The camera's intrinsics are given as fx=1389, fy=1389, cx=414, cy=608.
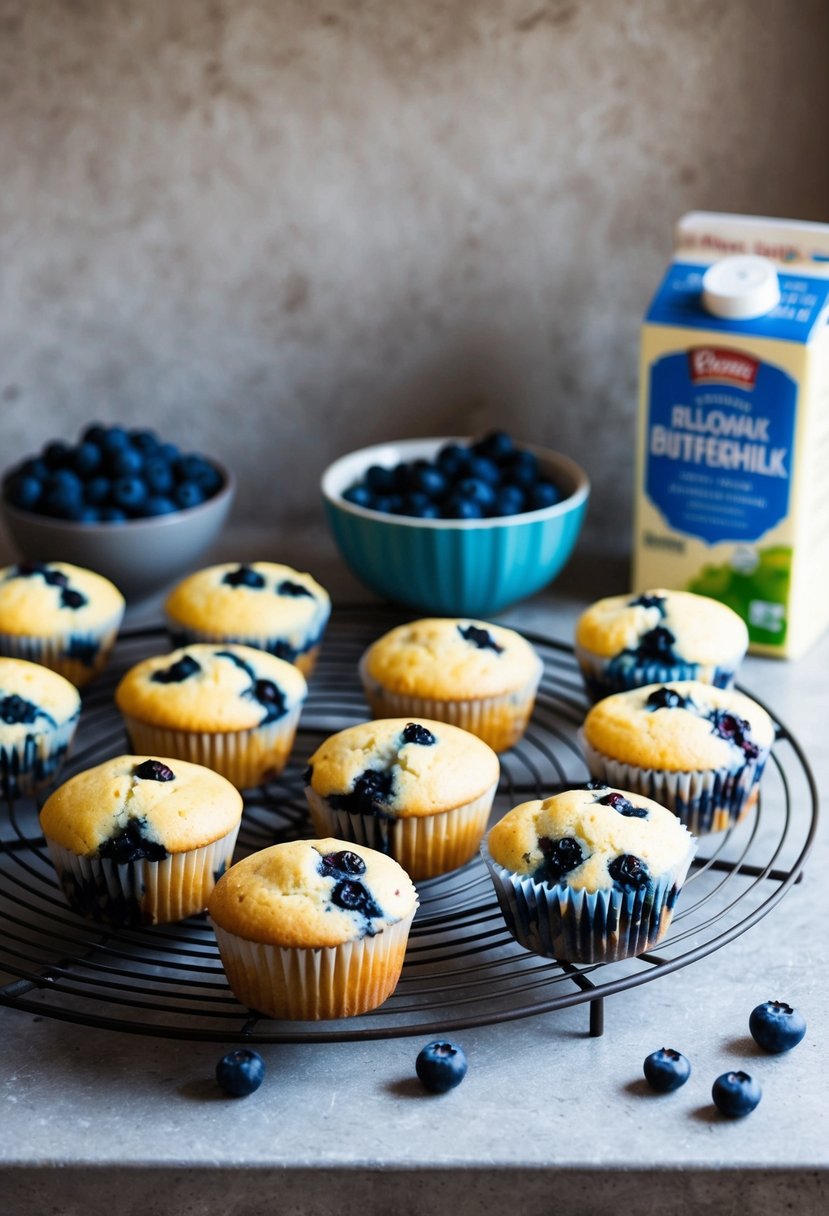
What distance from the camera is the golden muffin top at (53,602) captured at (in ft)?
6.41

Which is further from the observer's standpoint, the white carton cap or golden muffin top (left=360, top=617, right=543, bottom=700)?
the white carton cap

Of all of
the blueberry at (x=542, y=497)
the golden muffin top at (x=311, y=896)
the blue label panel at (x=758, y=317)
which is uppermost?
the blue label panel at (x=758, y=317)

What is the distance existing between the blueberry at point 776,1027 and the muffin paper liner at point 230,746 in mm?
716

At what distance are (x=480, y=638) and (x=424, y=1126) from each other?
0.77 m

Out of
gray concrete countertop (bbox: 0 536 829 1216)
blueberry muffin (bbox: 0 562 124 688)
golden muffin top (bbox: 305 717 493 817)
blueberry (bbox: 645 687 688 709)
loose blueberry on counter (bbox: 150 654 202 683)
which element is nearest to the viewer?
gray concrete countertop (bbox: 0 536 829 1216)

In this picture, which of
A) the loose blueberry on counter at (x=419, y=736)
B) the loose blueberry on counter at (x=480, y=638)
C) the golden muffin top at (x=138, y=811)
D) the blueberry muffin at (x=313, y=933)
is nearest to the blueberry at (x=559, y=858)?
the blueberry muffin at (x=313, y=933)

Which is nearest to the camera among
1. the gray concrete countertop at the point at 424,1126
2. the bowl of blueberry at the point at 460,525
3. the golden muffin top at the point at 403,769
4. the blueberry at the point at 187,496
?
the gray concrete countertop at the point at 424,1126

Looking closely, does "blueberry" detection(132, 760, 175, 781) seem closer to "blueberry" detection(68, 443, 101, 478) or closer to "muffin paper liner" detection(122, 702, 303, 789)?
"muffin paper liner" detection(122, 702, 303, 789)

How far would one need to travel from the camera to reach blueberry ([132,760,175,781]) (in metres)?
1.52

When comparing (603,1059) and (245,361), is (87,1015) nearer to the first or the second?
(603,1059)

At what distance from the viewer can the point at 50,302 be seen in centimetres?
246

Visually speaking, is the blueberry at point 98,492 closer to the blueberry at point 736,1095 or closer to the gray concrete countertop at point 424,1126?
the gray concrete countertop at point 424,1126

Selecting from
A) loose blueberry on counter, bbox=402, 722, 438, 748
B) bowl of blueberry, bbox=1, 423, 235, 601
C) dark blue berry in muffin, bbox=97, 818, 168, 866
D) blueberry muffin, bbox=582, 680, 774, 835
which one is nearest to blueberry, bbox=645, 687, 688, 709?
blueberry muffin, bbox=582, 680, 774, 835

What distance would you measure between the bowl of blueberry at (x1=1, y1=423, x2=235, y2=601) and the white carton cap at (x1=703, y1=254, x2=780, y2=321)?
0.84 metres
